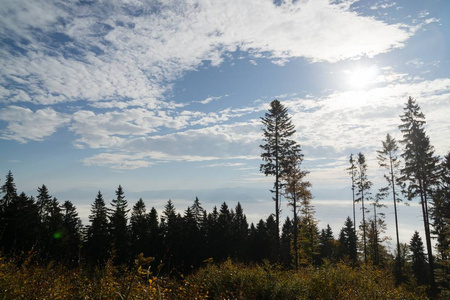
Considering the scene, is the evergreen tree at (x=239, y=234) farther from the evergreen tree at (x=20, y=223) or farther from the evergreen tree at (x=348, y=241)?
the evergreen tree at (x=20, y=223)

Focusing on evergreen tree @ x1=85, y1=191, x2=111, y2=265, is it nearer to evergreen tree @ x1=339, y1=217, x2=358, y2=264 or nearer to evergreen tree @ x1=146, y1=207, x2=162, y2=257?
evergreen tree @ x1=146, y1=207, x2=162, y2=257

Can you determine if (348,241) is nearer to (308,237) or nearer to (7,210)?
(308,237)

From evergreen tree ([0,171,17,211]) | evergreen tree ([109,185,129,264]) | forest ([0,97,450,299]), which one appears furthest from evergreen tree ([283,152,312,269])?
evergreen tree ([0,171,17,211])

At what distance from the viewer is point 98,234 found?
4212 cm

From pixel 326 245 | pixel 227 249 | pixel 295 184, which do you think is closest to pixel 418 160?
pixel 295 184

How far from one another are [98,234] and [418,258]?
195 ft

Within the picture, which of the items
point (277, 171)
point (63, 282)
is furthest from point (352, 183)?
point (63, 282)

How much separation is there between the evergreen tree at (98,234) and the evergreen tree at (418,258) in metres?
53.5

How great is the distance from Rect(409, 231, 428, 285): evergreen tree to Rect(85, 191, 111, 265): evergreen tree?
53476 mm

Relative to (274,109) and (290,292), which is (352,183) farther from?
(290,292)

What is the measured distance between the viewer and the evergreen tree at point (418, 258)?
4722cm

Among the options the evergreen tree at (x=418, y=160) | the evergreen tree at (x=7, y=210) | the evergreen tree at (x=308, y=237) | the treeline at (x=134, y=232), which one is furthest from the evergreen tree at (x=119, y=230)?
the evergreen tree at (x=418, y=160)

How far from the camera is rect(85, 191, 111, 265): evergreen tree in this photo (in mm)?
40594

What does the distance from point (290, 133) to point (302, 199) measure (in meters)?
7.71
